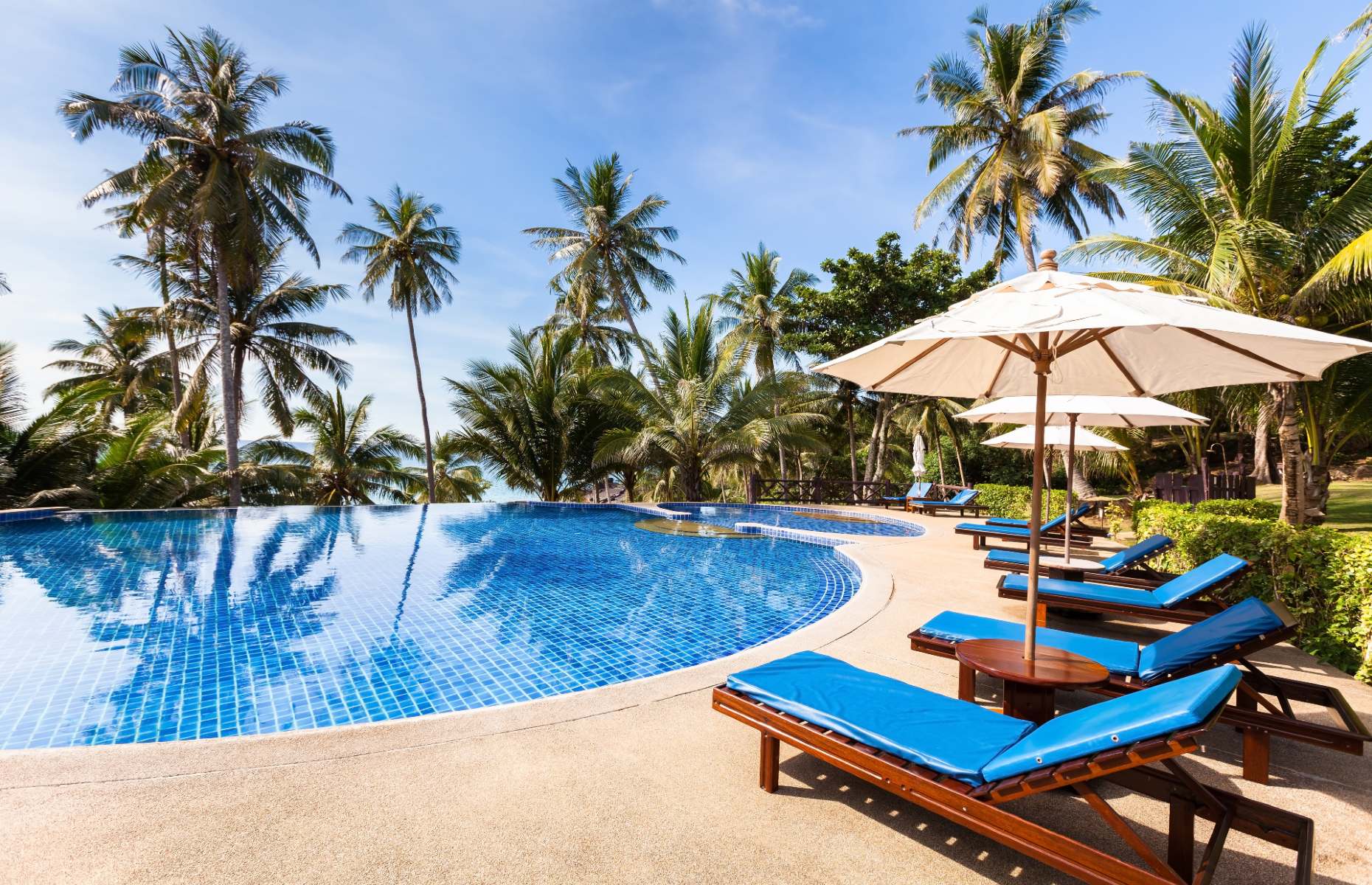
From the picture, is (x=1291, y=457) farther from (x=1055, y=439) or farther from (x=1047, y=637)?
(x=1047, y=637)

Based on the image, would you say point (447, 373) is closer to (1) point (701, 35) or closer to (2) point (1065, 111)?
(1) point (701, 35)

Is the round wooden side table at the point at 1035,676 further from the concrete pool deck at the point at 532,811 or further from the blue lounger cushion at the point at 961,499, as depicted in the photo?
the blue lounger cushion at the point at 961,499

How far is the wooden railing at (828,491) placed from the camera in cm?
1852

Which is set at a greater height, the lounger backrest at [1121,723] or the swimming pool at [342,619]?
the lounger backrest at [1121,723]

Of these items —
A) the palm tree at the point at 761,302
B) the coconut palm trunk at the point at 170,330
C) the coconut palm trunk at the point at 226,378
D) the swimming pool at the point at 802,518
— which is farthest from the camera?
the palm tree at the point at 761,302

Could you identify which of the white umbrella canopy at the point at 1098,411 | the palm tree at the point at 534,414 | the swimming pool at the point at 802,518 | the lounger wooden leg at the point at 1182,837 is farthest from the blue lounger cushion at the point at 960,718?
the palm tree at the point at 534,414

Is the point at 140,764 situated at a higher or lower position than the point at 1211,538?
lower

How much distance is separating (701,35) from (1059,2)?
9593 millimetres

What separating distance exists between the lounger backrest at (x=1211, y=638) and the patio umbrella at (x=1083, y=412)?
10.6 ft

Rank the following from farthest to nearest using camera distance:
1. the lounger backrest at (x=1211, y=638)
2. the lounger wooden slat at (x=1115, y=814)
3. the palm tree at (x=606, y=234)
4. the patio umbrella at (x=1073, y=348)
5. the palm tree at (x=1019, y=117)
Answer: the palm tree at (x=606, y=234) → the palm tree at (x=1019, y=117) → the lounger backrest at (x=1211, y=638) → the patio umbrella at (x=1073, y=348) → the lounger wooden slat at (x=1115, y=814)

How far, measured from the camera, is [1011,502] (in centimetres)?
1472

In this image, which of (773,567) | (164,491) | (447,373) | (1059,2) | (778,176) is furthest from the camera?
(447,373)

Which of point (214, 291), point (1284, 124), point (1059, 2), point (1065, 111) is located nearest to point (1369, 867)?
point (1284, 124)

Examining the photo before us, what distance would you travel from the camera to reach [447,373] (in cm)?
1909
